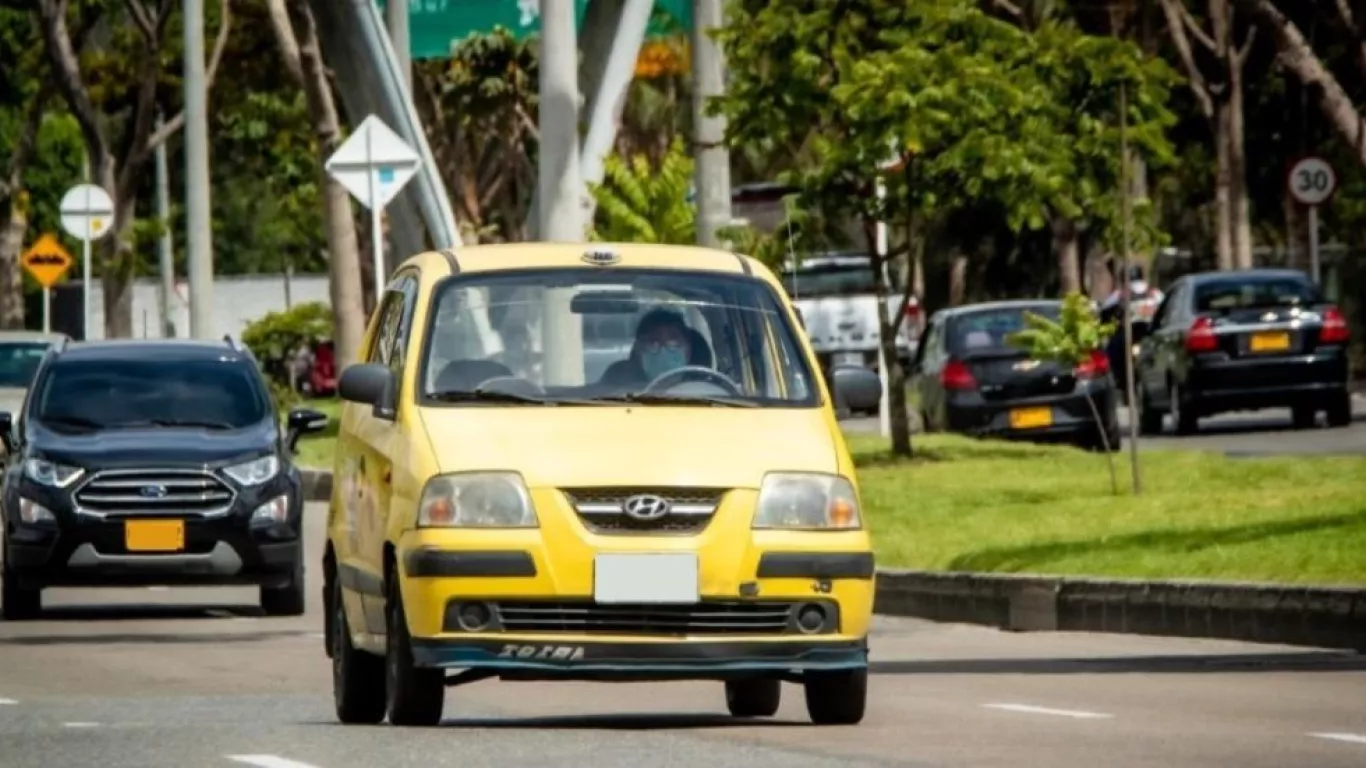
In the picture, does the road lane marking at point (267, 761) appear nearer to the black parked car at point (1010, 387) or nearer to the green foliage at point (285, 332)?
the black parked car at point (1010, 387)

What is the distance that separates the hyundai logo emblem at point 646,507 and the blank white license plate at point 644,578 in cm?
12

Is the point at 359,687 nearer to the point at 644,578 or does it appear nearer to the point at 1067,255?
the point at 644,578

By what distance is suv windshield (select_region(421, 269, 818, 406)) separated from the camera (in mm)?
12984

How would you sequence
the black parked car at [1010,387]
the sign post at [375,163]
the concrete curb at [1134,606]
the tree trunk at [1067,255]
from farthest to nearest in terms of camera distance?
the tree trunk at [1067,255] < the black parked car at [1010,387] < the sign post at [375,163] < the concrete curb at [1134,606]

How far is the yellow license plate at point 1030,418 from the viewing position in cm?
3491

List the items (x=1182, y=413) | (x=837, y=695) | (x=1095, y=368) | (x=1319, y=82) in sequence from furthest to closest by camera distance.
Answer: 1. (x=1182, y=413)
2. (x=1095, y=368)
3. (x=1319, y=82)
4. (x=837, y=695)

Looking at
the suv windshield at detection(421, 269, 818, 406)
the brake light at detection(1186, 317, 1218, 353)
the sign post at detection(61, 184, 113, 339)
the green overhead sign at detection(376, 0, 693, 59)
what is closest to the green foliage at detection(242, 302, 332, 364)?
the sign post at detection(61, 184, 113, 339)

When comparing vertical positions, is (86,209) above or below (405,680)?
above

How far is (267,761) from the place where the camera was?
38.3 feet

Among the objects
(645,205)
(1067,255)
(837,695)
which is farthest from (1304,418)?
(837,695)

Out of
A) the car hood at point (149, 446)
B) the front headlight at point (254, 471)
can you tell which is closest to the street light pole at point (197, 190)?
the car hood at point (149, 446)

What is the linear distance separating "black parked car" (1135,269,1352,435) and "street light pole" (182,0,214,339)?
1059cm

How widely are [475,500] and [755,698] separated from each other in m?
2.26

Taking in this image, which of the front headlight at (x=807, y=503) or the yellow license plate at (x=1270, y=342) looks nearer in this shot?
the front headlight at (x=807, y=503)
